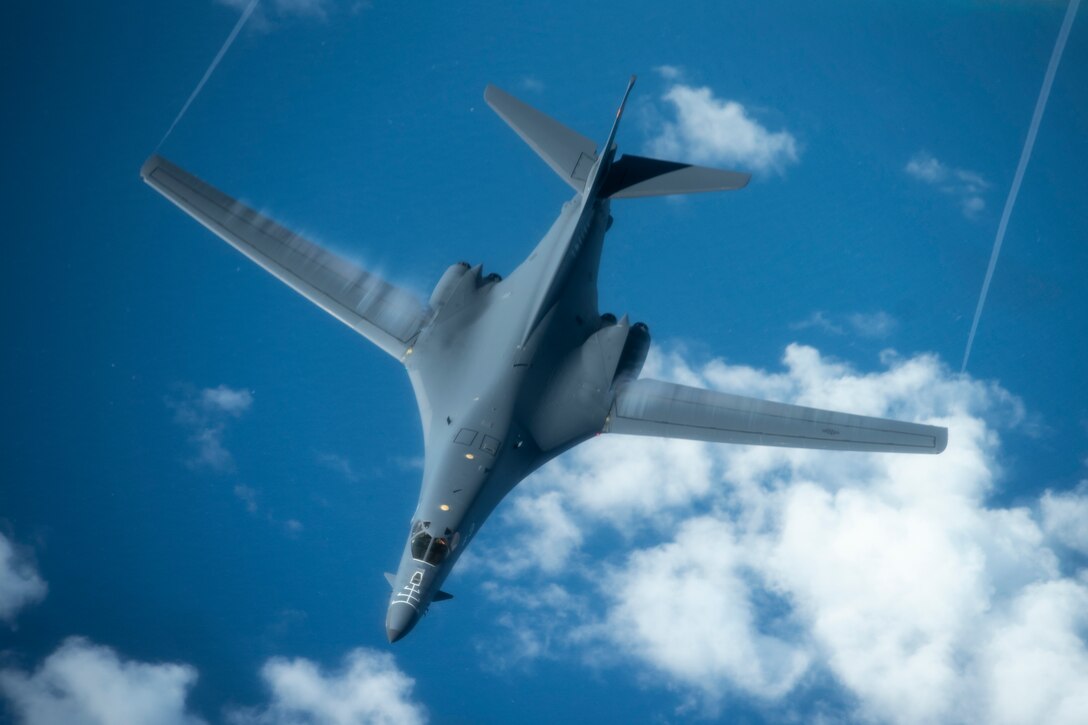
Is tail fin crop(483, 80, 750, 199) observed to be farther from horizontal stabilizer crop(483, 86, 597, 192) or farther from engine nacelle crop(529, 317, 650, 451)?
engine nacelle crop(529, 317, 650, 451)

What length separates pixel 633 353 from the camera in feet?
107

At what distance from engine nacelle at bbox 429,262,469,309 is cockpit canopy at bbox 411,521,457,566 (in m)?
10.3

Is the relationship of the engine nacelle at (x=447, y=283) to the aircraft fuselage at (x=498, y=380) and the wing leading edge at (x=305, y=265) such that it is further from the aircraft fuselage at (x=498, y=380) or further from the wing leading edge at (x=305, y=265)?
the wing leading edge at (x=305, y=265)

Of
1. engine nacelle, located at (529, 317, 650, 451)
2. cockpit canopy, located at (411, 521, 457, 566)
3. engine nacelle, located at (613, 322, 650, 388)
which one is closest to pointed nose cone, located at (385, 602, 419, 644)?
cockpit canopy, located at (411, 521, 457, 566)

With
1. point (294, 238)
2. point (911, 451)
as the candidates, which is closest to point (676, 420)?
point (911, 451)

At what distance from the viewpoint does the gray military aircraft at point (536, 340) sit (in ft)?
99.5

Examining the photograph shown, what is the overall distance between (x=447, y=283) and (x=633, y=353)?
7522 millimetres

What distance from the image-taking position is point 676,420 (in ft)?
105

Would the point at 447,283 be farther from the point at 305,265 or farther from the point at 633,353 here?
the point at 633,353

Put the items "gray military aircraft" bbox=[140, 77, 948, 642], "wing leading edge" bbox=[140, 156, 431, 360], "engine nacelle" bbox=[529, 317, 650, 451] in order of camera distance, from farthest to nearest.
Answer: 1. "wing leading edge" bbox=[140, 156, 431, 360]
2. "engine nacelle" bbox=[529, 317, 650, 451]
3. "gray military aircraft" bbox=[140, 77, 948, 642]

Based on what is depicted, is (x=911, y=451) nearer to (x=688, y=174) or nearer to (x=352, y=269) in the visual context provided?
(x=688, y=174)

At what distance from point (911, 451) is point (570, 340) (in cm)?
1265

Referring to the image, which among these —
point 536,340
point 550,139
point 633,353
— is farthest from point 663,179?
point 536,340

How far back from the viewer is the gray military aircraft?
3033 cm
